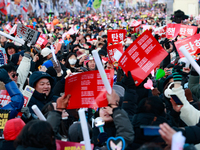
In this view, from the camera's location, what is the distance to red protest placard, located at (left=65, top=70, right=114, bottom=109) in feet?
8.18

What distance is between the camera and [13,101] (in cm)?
300

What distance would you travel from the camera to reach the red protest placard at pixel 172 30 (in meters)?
7.45

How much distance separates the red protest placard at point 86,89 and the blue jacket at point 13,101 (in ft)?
2.29

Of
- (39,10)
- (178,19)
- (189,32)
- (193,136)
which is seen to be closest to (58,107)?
(193,136)

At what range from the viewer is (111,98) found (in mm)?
2334

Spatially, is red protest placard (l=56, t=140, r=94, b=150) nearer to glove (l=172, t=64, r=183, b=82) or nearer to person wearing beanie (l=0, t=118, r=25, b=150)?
person wearing beanie (l=0, t=118, r=25, b=150)

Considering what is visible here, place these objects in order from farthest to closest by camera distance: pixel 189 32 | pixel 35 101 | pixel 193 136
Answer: pixel 189 32
pixel 35 101
pixel 193 136

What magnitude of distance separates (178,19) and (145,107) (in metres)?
11.1

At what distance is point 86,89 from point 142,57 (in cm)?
94

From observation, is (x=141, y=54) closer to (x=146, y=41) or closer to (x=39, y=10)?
(x=146, y=41)

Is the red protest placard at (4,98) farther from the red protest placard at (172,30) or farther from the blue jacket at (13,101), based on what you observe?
the red protest placard at (172,30)

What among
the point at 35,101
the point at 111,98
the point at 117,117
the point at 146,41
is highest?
the point at 146,41

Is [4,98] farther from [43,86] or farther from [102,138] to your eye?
[102,138]

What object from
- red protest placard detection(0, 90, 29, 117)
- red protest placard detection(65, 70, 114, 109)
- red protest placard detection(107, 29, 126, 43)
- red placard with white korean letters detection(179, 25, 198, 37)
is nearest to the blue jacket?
red protest placard detection(0, 90, 29, 117)
